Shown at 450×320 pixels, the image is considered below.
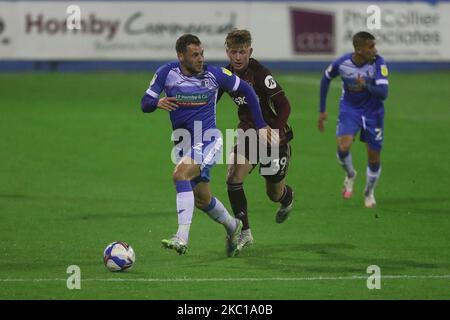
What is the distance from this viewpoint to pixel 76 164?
1659 cm

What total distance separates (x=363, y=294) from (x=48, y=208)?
5793mm

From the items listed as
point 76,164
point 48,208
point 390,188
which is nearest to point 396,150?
point 390,188

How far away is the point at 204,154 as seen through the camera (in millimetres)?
9891

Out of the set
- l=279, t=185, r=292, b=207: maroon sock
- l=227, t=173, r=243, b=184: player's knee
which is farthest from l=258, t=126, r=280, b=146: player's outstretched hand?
l=279, t=185, r=292, b=207: maroon sock

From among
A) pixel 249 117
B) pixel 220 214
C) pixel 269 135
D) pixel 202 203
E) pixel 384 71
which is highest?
pixel 384 71

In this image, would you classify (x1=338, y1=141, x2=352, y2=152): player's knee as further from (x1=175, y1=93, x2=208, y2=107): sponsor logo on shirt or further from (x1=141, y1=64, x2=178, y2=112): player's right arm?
(x1=141, y1=64, x2=178, y2=112): player's right arm

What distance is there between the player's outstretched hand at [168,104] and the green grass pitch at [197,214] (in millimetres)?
1462

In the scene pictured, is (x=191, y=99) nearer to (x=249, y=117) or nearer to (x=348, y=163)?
(x=249, y=117)

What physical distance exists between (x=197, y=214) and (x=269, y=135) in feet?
10.3

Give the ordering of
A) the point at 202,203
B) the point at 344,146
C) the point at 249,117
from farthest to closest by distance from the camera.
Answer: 1. the point at 344,146
2. the point at 249,117
3. the point at 202,203

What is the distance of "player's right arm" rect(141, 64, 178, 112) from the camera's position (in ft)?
31.6

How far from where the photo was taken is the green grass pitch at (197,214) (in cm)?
885

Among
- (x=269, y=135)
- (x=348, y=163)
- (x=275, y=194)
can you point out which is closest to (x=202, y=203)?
(x=269, y=135)

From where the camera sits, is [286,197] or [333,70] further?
[333,70]
